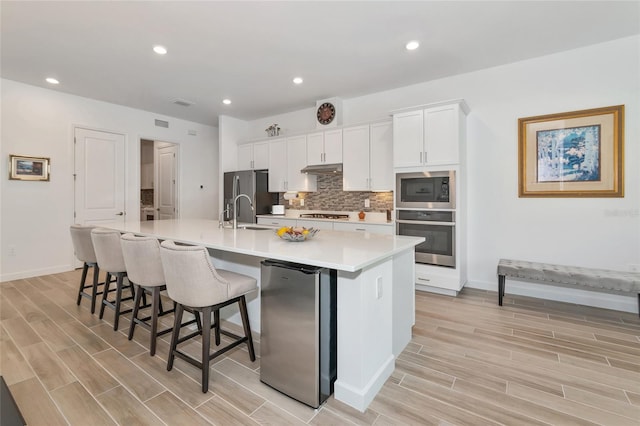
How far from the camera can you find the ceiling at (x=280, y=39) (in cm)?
267

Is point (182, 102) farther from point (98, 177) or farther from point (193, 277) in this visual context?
point (193, 277)

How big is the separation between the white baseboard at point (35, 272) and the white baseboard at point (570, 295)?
620cm

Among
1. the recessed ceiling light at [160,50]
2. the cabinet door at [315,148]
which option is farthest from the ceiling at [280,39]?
the cabinet door at [315,148]

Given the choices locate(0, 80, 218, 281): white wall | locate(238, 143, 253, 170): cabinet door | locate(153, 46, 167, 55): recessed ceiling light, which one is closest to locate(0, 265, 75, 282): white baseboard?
locate(0, 80, 218, 281): white wall

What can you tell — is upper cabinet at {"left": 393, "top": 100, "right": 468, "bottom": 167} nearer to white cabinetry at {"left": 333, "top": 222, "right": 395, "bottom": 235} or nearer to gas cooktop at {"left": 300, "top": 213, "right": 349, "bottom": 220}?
white cabinetry at {"left": 333, "top": 222, "right": 395, "bottom": 235}

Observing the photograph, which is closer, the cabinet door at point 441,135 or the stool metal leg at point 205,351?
the stool metal leg at point 205,351

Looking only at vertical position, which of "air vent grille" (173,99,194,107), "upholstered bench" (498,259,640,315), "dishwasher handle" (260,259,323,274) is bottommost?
"upholstered bench" (498,259,640,315)

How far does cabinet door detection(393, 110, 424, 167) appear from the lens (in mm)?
3865

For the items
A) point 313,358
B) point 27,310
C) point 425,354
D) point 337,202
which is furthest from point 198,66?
point 425,354

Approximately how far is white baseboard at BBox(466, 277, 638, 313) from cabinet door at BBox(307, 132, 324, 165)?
2980 millimetres

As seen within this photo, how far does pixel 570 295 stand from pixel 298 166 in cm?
410

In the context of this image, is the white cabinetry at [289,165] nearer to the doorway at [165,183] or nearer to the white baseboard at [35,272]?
the doorway at [165,183]

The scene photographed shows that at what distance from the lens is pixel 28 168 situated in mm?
4461

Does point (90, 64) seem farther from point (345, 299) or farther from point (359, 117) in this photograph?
point (345, 299)
